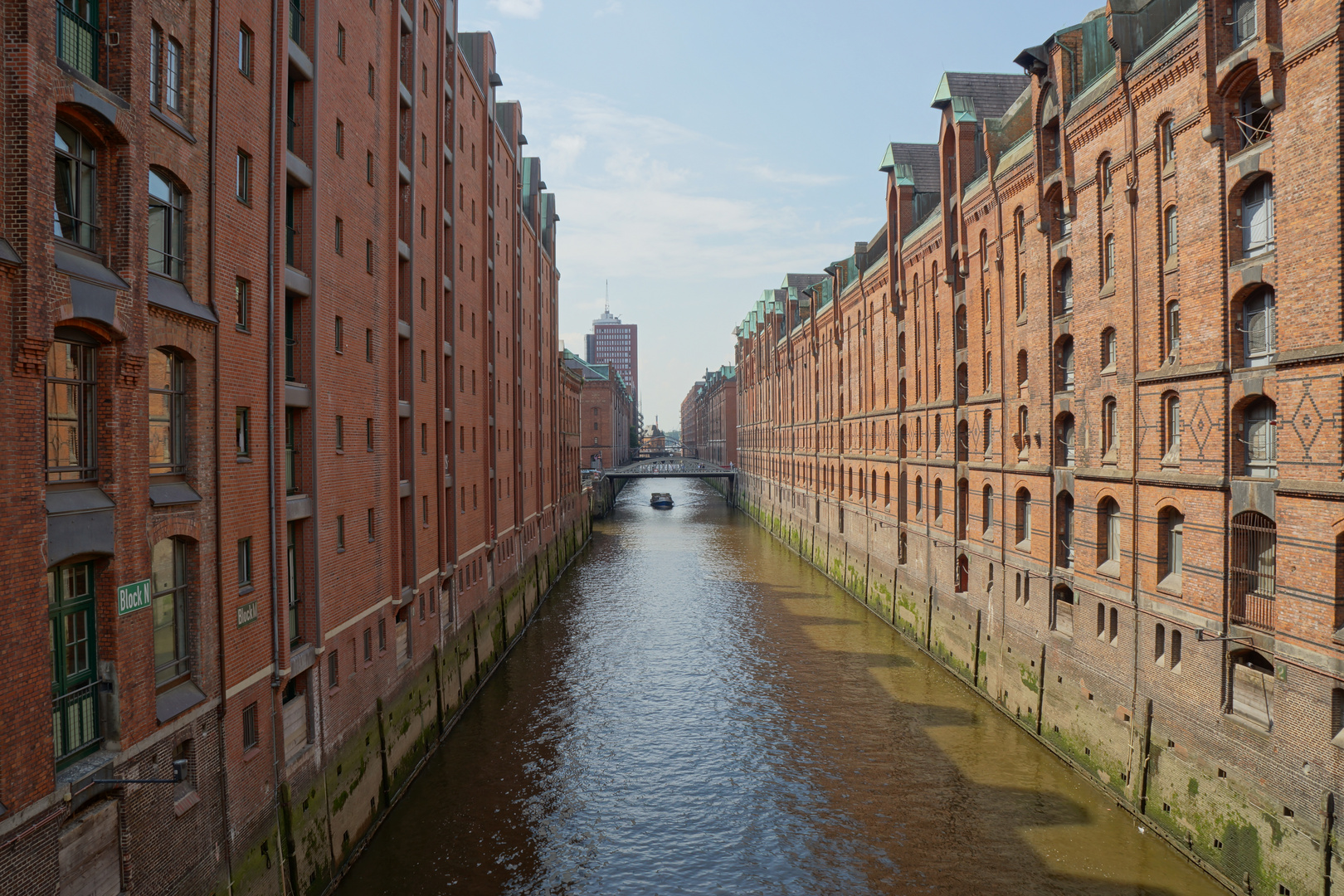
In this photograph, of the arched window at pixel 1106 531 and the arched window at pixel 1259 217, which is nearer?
the arched window at pixel 1259 217

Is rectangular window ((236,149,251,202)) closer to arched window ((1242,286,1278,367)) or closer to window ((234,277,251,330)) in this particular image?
window ((234,277,251,330))

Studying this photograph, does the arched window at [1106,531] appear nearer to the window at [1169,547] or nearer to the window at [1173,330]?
the window at [1169,547]

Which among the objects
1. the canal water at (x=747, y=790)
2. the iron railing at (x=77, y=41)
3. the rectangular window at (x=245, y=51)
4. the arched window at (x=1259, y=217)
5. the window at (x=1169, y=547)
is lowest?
the canal water at (x=747, y=790)

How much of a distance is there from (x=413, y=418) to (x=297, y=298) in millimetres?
6396

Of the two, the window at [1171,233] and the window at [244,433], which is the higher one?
the window at [1171,233]

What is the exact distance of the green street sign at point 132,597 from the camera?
31.3ft

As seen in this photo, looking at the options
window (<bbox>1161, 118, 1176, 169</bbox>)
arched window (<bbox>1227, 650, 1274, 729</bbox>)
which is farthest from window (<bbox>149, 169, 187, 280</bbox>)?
arched window (<bbox>1227, 650, 1274, 729</bbox>)

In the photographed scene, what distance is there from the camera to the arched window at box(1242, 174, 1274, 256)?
13.9 m

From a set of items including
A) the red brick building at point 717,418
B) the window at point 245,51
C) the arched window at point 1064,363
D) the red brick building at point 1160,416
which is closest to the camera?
the red brick building at point 1160,416

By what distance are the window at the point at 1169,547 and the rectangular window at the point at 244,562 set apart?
669 inches

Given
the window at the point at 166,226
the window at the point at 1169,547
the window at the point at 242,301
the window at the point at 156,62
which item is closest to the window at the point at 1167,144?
the window at the point at 1169,547

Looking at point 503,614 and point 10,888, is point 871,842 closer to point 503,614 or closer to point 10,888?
point 10,888

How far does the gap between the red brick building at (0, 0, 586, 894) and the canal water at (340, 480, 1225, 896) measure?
2.05m

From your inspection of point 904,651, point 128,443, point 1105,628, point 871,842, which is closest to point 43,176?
point 128,443
